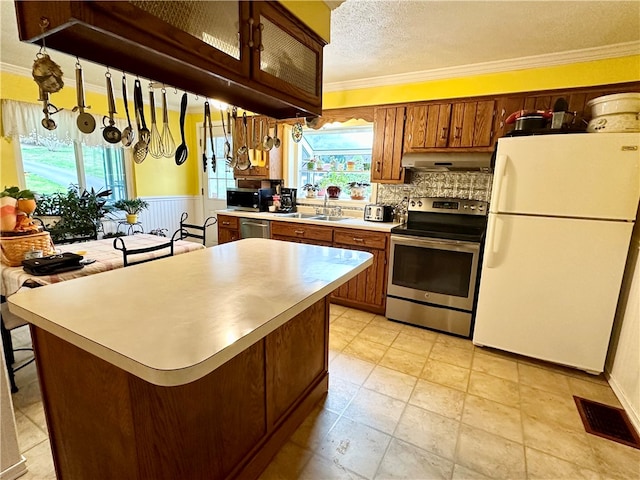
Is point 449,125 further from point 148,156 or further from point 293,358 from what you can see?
point 148,156

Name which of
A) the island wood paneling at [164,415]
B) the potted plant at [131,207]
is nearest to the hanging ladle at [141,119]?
the island wood paneling at [164,415]

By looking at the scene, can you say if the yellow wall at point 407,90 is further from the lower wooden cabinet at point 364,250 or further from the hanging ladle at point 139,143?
the hanging ladle at point 139,143

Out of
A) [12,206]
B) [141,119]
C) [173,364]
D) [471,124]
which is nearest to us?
[173,364]

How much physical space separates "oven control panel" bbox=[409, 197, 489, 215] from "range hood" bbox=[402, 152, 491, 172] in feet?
1.13

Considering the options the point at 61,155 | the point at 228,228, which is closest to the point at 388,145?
the point at 228,228

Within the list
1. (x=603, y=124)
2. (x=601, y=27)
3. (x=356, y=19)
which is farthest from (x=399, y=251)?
(x=601, y=27)

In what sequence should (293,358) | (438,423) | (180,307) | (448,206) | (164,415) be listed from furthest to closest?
(448,206) < (438,423) < (293,358) < (180,307) < (164,415)

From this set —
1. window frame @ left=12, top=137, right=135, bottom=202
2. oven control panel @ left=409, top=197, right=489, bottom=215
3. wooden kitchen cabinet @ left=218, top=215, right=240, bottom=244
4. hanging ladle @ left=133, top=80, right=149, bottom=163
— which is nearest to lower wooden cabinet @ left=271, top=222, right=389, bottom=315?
oven control panel @ left=409, top=197, right=489, bottom=215

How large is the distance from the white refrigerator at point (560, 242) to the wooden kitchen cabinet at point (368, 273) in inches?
37.1

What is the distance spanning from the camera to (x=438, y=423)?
1.85 meters

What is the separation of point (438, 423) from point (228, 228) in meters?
3.28

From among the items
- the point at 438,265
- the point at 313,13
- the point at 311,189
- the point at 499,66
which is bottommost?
the point at 438,265

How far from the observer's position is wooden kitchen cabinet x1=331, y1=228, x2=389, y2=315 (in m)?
3.18

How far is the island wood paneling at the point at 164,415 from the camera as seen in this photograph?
100 cm
